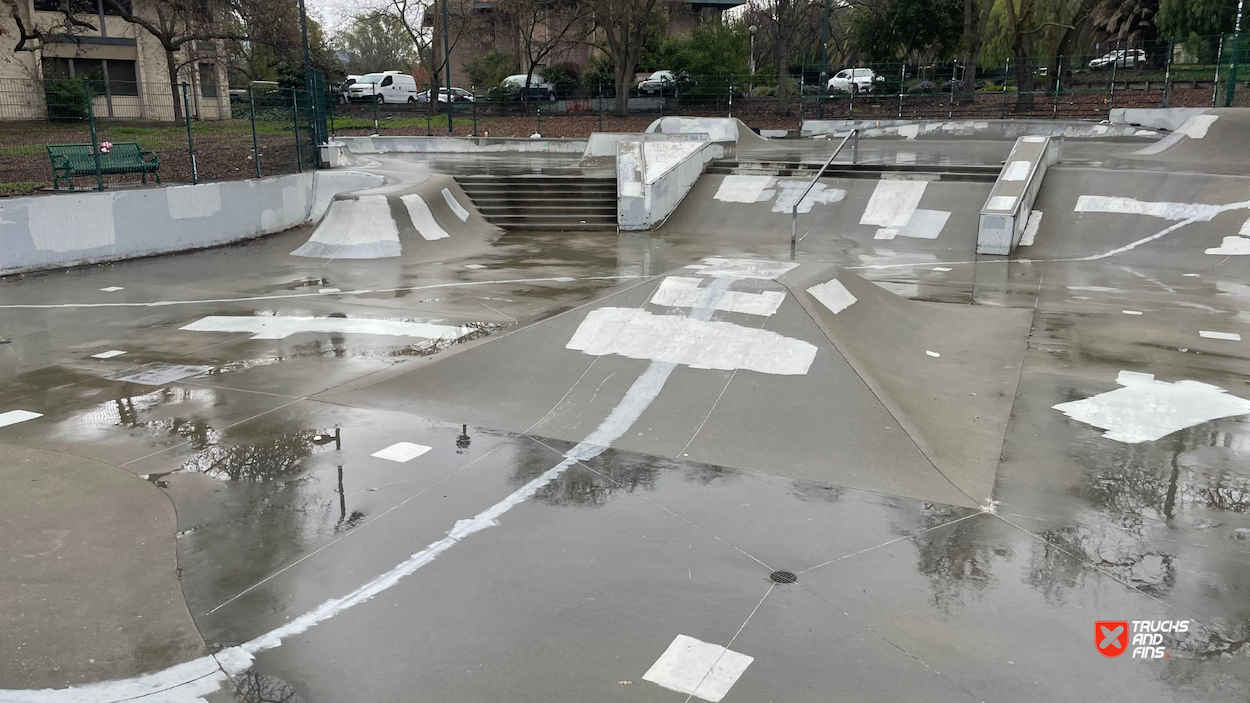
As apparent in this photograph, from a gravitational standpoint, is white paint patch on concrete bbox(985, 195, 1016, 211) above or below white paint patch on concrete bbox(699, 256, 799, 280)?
above

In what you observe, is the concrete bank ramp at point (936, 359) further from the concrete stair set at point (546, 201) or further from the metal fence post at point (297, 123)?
the metal fence post at point (297, 123)

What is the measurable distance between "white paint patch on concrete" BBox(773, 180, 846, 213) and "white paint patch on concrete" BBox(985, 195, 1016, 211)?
3353 mm

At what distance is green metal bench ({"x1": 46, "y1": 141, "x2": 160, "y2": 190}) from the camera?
14.6 meters

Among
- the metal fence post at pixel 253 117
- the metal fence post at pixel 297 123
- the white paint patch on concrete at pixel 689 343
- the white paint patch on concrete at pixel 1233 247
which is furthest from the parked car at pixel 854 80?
the white paint patch on concrete at pixel 689 343

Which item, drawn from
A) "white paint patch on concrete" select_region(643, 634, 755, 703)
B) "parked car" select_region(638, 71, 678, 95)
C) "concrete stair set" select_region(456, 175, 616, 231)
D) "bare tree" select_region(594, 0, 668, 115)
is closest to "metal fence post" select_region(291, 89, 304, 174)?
"concrete stair set" select_region(456, 175, 616, 231)

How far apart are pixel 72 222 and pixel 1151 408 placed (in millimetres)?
15254

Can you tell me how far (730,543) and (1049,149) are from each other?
16.2m

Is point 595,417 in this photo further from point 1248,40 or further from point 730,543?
point 1248,40

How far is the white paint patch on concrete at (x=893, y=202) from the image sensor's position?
1731 cm

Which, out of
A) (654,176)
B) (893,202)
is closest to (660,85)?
(654,176)

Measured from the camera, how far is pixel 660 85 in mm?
44062

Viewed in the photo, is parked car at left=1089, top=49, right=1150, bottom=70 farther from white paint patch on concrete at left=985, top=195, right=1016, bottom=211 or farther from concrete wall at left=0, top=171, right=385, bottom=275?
concrete wall at left=0, top=171, right=385, bottom=275

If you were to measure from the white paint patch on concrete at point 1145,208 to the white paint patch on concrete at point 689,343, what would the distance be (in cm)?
1189

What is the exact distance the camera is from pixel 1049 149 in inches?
704
